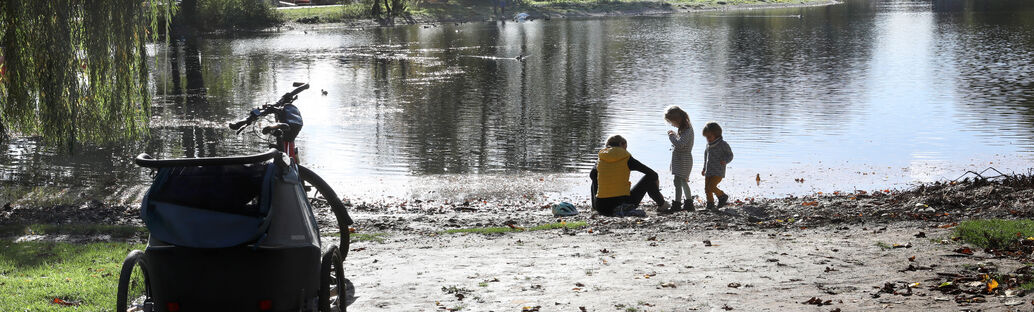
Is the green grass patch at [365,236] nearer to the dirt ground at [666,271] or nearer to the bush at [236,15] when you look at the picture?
the dirt ground at [666,271]

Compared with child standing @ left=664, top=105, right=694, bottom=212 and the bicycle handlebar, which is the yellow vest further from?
the bicycle handlebar

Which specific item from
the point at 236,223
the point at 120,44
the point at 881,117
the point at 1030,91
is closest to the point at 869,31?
the point at 1030,91

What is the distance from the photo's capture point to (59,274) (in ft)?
28.3

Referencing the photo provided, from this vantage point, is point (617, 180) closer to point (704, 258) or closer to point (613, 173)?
point (613, 173)

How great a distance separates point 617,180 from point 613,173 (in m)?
0.14

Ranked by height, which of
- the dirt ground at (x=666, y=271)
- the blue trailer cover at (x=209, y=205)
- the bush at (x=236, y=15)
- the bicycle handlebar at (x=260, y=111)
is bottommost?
the dirt ground at (x=666, y=271)

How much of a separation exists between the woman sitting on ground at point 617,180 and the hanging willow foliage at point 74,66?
20.1ft

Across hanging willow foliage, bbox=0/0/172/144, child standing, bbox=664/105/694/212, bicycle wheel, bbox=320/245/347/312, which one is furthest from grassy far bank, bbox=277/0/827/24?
bicycle wheel, bbox=320/245/347/312

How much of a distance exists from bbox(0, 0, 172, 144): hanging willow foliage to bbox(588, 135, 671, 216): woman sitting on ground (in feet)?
20.1

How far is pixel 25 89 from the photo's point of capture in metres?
12.9

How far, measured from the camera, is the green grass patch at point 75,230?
37.5 ft

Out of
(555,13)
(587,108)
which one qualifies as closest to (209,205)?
(587,108)

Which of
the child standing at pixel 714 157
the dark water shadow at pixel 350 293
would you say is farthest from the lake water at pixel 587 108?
the dark water shadow at pixel 350 293

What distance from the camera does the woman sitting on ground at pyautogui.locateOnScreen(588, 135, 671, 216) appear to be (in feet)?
40.4
